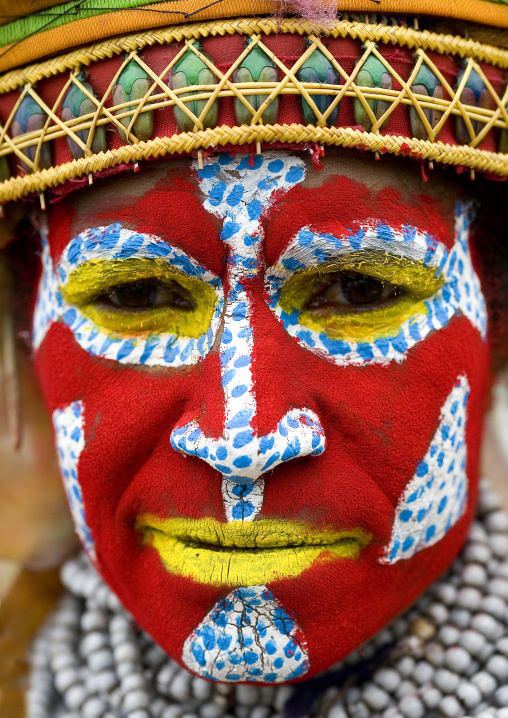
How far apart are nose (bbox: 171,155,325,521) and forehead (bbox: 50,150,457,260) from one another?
0.03m

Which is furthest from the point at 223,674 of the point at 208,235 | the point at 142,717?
the point at 208,235

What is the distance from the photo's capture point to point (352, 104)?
1.73 m

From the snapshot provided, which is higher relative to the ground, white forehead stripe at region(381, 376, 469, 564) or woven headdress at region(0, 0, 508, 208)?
woven headdress at region(0, 0, 508, 208)

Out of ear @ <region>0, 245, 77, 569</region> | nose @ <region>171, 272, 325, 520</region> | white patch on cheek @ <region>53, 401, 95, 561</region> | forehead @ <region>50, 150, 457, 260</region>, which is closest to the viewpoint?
nose @ <region>171, 272, 325, 520</region>

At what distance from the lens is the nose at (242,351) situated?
5.46ft

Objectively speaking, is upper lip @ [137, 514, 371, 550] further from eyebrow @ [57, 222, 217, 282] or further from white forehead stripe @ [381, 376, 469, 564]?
eyebrow @ [57, 222, 217, 282]

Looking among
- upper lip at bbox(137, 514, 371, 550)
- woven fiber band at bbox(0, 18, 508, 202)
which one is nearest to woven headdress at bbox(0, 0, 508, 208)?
woven fiber band at bbox(0, 18, 508, 202)

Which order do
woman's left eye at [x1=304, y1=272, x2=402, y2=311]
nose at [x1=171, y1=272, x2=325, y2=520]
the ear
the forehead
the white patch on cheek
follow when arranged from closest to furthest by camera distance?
nose at [x1=171, y1=272, x2=325, y2=520] → the forehead → woman's left eye at [x1=304, y1=272, x2=402, y2=311] → the white patch on cheek → the ear

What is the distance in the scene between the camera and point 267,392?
170 cm

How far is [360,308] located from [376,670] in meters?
1.00

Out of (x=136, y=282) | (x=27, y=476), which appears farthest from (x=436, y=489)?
(x=27, y=476)

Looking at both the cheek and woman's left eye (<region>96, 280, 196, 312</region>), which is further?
woman's left eye (<region>96, 280, 196, 312</region>)

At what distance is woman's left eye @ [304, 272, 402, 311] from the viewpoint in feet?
6.10

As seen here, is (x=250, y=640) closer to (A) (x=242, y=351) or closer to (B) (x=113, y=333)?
(A) (x=242, y=351)
